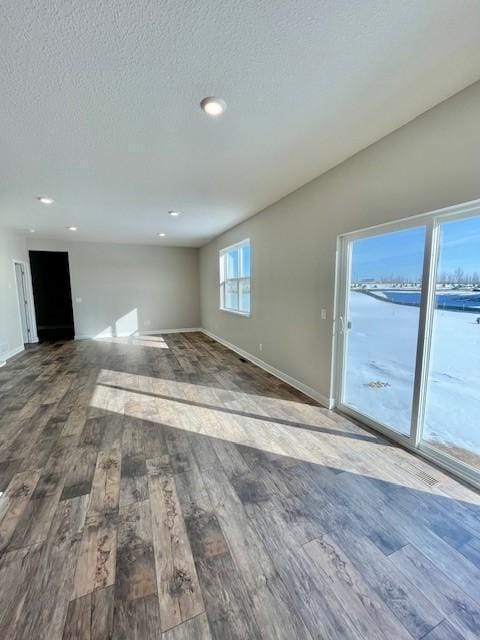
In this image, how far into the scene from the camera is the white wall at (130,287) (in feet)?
24.1

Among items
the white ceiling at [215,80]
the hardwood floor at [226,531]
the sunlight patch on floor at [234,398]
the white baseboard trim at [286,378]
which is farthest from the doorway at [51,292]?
the hardwood floor at [226,531]

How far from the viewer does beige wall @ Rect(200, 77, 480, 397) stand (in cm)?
193

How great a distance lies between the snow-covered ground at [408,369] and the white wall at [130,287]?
6.18 m

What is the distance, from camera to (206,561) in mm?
1413

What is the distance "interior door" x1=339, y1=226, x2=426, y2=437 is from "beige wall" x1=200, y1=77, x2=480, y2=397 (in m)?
0.20

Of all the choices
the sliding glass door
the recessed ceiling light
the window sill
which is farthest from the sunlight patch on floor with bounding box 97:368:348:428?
the recessed ceiling light

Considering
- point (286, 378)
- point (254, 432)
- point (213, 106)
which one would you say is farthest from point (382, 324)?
point (213, 106)

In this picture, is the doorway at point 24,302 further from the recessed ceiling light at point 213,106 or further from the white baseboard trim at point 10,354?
the recessed ceiling light at point 213,106

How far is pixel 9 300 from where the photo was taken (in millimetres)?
5715

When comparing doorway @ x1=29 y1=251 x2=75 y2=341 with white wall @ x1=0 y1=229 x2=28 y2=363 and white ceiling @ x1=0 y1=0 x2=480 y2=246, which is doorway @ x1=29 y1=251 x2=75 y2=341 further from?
white ceiling @ x1=0 y1=0 x2=480 y2=246

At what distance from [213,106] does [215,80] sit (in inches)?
8.6

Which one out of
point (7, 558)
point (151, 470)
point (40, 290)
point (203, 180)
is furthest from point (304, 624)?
point (40, 290)

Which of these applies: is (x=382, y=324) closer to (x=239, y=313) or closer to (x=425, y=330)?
(x=425, y=330)

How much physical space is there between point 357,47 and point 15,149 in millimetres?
2813
